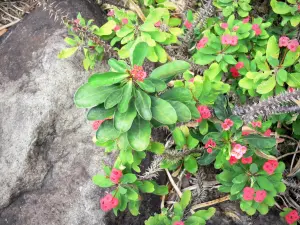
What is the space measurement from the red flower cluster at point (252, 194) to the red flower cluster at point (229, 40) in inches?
35.4

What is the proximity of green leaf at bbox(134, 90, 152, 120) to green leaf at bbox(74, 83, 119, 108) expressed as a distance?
11 centimetres

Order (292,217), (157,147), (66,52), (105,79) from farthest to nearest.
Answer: (66,52), (292,217), (157,147), (105,79)

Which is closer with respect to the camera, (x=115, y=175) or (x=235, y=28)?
(x=115, y=175)

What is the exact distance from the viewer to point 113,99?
149 cm

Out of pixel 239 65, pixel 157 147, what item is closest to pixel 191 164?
pixel 157 147

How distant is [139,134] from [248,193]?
76 cm

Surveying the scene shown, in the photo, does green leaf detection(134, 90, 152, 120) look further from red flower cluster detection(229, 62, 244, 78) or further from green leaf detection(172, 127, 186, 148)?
red flower cluster detection(229, 62, 244, 78)

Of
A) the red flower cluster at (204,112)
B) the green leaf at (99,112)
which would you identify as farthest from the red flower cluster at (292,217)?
the green leaf at (99,112)

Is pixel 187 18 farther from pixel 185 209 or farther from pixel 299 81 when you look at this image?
pixel 185 209

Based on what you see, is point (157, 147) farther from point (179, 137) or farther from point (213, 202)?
point (213, 202)

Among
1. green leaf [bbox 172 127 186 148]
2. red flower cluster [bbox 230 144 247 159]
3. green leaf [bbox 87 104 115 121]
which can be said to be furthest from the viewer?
green leaf [bbox 172 127 186 148]

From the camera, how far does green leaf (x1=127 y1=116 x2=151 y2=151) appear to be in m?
1.55

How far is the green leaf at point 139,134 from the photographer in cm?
155

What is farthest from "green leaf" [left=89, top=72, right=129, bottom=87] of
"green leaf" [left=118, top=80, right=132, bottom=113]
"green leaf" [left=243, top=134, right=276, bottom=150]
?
"green leaf" [left=243, top=134, right=276, bottom=150]
